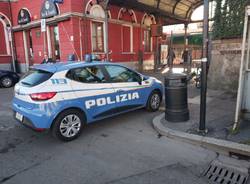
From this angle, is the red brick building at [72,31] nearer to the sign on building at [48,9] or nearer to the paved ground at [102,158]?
the sign on building at [48,9]

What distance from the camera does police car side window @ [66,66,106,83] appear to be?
446 cm

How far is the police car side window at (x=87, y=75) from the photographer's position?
4458 mm

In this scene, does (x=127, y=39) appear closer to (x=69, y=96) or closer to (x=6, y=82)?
(x=6, y=82)

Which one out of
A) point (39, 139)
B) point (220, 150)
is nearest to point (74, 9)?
point (39, 139)

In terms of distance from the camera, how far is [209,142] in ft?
13.0

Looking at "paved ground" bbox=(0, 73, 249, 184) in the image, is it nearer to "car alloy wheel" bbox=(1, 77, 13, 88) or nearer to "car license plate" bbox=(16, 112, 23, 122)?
"car license plate" bbox=(16, 112, 23, 122)

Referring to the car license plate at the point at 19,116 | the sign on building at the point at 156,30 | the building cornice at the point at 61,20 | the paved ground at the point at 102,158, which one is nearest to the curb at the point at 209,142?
the paved ground at the point at 102,158

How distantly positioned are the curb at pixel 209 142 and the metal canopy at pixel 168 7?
10.7m

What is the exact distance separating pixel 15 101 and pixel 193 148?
148 inches

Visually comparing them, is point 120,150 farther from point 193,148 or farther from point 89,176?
point 193,148

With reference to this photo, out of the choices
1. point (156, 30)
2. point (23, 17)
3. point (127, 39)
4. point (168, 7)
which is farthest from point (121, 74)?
point (168, 7)

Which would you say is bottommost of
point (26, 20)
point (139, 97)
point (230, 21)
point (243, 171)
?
point (243, 171)

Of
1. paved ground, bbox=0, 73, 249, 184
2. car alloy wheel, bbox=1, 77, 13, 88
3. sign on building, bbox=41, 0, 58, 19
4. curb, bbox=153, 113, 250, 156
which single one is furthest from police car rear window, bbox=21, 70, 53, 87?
sign on building, bbox=41, 0, 58, 19

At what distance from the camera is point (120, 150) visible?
13.0ft
